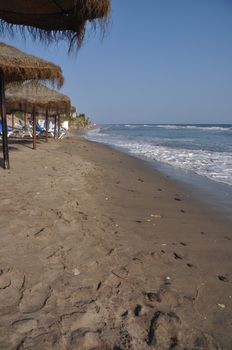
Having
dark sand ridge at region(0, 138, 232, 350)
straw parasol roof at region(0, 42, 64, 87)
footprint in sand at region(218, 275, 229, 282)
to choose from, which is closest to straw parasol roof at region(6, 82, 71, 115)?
straw parasol roof at region(0, 42, 64, 87)

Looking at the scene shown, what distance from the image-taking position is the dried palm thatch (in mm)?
3146

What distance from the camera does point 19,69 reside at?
659cm

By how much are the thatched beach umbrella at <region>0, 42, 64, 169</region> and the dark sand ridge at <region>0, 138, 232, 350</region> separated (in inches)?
86.0

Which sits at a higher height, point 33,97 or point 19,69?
point 19,69

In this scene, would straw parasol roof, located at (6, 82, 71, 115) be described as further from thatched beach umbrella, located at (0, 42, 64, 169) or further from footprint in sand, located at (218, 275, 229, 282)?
footprint in sand, located at (218, 275, 229, 282)

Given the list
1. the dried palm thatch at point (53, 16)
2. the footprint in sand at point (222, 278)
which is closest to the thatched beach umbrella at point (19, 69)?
the dried palm thatch at point (53, 16)

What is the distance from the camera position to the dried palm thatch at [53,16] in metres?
3.15

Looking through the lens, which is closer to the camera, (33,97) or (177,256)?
(177,256)

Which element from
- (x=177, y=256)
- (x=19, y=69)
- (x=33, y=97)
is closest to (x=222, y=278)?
(x=177, y=256)

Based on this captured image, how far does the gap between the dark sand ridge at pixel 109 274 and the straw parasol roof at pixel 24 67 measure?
2.43 m

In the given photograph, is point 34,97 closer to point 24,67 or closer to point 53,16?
point 24,67

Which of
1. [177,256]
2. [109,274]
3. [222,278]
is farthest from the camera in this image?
[177,256]

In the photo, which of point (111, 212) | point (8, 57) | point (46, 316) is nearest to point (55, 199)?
point (111, 212)

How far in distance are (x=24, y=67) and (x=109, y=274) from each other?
506 cm
